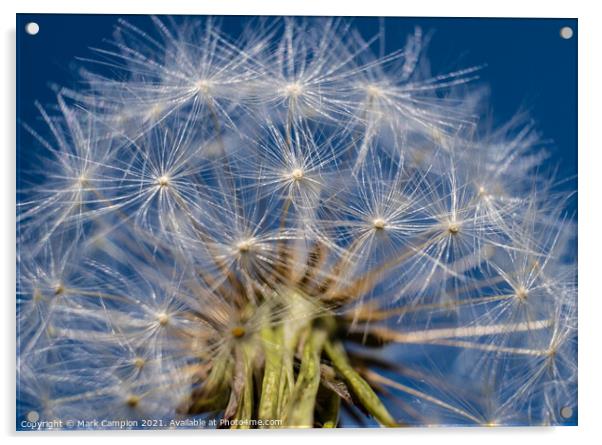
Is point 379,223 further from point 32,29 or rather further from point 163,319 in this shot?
point 32,29

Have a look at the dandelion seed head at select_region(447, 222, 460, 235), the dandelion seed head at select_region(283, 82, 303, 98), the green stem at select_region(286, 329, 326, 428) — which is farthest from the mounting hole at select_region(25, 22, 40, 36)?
the dandelion seed head at select_region(447, 222, 460, 235)

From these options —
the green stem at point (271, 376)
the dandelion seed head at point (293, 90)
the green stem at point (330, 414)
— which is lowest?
the green stem at point (330, 414)

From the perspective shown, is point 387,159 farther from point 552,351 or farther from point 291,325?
point 552,351

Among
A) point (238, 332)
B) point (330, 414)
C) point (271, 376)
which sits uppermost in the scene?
point (238, 332)

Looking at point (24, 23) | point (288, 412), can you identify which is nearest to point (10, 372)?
point (288, 412)

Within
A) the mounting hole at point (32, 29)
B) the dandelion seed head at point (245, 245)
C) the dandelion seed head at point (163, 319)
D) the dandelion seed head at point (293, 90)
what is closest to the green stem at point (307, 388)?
the dandelion seed head at point (245, 245)

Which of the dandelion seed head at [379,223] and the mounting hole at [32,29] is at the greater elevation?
the mounting hole at [32,29]

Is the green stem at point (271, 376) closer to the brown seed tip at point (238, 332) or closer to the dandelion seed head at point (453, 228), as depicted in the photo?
the brown seed tip at point (238, 332)

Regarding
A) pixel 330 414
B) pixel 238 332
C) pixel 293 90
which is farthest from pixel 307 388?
pixel 293 90
